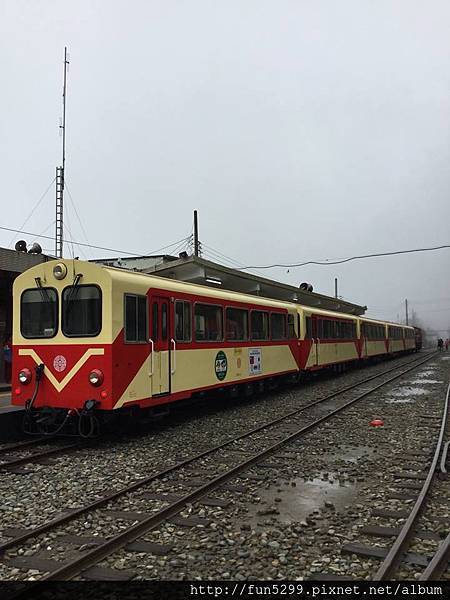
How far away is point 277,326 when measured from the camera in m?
15.8

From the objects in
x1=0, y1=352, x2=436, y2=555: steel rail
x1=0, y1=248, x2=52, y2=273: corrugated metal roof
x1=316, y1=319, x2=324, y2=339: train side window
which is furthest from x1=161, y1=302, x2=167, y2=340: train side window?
x1=316, y1=319, x2=324, y2=339: train side window

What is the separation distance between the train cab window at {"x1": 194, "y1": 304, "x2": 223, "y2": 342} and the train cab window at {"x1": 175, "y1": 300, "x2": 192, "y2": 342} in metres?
0.30

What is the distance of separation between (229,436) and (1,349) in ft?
34.6

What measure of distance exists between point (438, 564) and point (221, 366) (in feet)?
27.0

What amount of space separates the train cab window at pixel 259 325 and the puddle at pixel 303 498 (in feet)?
24.2

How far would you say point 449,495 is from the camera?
20.5ft

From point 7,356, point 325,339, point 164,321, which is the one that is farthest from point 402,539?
point 325,339

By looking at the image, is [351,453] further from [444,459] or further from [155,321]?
[155,321]

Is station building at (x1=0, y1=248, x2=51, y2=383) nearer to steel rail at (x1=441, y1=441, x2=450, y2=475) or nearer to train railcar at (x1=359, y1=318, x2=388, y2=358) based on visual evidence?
steel rail at (x1=441, y1=441, x2=450, y2=475)

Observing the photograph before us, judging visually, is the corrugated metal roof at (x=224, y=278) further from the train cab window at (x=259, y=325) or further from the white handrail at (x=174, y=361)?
the white handrail at (x=174, y=361)

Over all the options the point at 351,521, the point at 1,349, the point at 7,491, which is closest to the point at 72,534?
the point at 7,491

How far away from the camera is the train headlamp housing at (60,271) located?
9.01 metres

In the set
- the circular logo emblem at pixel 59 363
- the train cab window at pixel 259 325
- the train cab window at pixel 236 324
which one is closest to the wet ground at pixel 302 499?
the circular logo emblem at pixel 59 363

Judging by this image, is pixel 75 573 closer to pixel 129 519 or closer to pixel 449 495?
pixel 129 519
